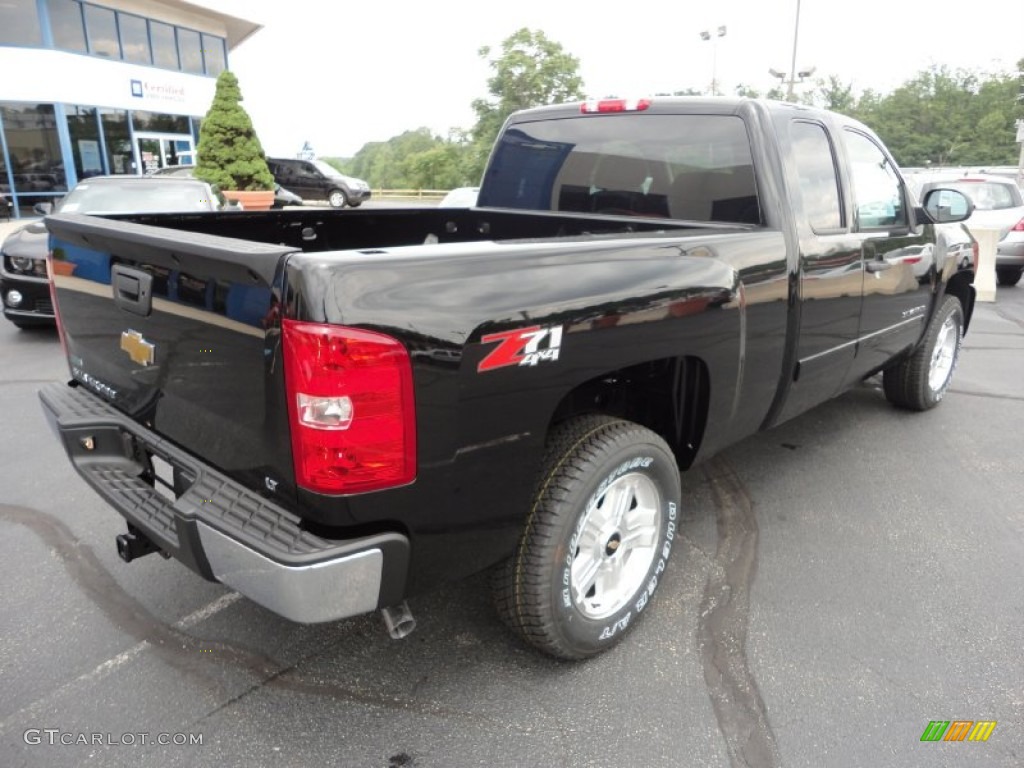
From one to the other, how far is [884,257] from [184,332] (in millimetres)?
3487

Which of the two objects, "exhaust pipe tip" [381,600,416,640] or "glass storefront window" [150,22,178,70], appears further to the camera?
"glass storefront window" [150,22,178,70]

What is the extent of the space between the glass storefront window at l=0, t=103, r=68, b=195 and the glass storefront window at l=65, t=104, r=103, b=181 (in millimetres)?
594

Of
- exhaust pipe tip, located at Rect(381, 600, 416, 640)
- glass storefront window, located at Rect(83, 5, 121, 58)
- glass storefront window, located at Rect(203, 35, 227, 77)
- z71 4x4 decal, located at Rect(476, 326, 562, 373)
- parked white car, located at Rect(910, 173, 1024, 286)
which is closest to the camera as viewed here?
z71 4x4 decal, located at Rect(476, 326, 562, 373)

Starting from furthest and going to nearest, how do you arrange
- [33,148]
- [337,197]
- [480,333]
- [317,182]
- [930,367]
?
[317,182] < [337,197] < [33,148] < [930,367] < [480,333]

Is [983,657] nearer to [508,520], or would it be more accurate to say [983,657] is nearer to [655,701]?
[655,701]

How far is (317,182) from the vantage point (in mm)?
28953

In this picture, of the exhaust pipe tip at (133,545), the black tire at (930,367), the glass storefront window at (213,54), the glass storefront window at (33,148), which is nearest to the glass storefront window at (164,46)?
the glass storefront window at (213,54)

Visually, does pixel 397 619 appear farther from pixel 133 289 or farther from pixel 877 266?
pixel 877 266

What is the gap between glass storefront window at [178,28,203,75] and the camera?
28.1 metres

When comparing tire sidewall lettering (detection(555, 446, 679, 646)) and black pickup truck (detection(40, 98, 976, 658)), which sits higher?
black pickup truck (detection(40, 98, 976, 658))

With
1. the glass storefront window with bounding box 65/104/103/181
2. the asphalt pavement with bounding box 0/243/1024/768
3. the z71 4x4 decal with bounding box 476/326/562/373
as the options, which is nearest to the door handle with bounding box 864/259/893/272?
the asphalt pavement with bounding box 0/243/1024/768

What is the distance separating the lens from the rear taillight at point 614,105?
3699 mm

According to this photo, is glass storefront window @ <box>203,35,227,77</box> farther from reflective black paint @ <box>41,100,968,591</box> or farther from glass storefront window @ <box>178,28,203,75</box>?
reflective black paint @ <box>41,100,968,591</box>

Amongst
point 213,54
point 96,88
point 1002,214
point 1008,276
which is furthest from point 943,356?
point 213,54
